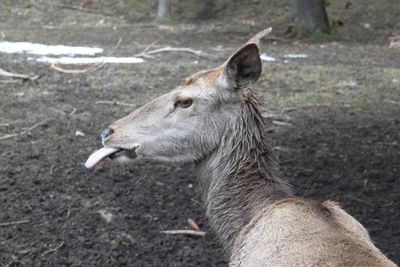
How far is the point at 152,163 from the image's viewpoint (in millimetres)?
6574

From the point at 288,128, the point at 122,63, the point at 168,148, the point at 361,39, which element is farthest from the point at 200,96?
the point at 361,39

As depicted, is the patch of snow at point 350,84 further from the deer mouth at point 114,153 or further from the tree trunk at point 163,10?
the tree trunk at point 163,10

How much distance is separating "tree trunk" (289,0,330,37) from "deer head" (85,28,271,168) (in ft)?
41.0

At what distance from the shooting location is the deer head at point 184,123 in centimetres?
377

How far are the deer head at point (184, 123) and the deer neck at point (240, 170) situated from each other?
6 cm

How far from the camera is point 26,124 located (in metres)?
7.57

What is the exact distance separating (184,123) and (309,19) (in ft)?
42.0

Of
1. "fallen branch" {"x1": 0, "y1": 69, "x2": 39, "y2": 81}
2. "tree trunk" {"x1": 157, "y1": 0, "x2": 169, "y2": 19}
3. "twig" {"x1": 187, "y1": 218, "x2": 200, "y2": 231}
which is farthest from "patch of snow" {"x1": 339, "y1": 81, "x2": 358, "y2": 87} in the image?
"tree trunk" {"x1": 157, "y1": 0, "x2": 169, "y2": 19}

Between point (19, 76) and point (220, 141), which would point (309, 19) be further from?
point (220, 141)

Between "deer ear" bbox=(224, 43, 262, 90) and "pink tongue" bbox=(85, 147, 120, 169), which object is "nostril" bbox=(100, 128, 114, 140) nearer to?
"pink tongue" bbox=(85, 147, 120, 169)

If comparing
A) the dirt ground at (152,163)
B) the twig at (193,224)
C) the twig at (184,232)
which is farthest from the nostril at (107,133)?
the twig at (193,224)

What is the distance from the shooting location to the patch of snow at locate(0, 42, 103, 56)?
12500 millimetres

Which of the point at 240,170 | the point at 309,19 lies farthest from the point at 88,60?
the point at 240,170

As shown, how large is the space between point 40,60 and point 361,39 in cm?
826
